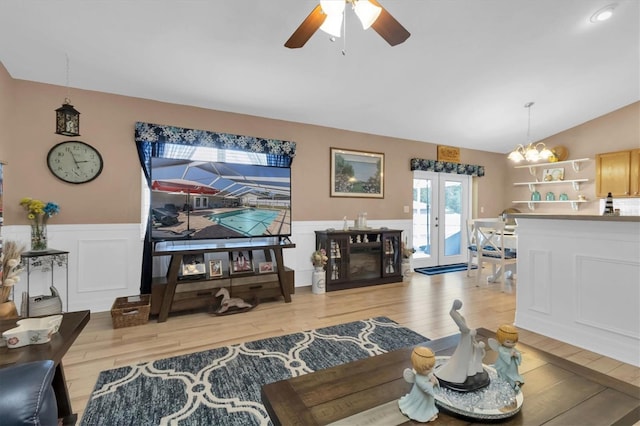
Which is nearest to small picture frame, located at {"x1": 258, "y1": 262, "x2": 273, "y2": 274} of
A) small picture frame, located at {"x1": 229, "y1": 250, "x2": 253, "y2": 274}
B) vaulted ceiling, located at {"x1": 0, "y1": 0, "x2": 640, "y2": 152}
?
small picture frame, located at {"x1": 229, "y1": 250, "x2": 253, "y2": 274}

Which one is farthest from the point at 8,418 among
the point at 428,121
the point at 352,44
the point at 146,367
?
the point at 428,121

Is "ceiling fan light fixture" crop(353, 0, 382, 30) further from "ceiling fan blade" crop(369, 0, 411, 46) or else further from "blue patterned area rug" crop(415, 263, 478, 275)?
"blue patterned area rug" crop(415, 263, 478, 275)

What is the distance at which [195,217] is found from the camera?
11.1 ft

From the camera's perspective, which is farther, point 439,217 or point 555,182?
Result: point 439,217

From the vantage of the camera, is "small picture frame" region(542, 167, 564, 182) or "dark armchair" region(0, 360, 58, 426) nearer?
"dark armchair" region(0, 360, 58, 426)

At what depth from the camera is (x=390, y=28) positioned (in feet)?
6.23

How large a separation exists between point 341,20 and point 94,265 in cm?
355

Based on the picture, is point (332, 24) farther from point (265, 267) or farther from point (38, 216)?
→ point (38, 216)

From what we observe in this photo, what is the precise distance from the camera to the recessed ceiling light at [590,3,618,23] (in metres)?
2.82

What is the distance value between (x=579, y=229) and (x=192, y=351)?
11.3ft

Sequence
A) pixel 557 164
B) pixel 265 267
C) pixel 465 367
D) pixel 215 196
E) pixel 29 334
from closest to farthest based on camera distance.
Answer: pixel 465 367
pixel 29 334
pixel 215 196
pixel 265 267
pixel 557 164

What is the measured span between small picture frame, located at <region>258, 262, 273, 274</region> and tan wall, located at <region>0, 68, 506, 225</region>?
0.92m

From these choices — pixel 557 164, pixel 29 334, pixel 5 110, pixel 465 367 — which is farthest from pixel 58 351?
pixel 557 164

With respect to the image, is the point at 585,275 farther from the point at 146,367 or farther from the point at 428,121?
the point at 146,367
